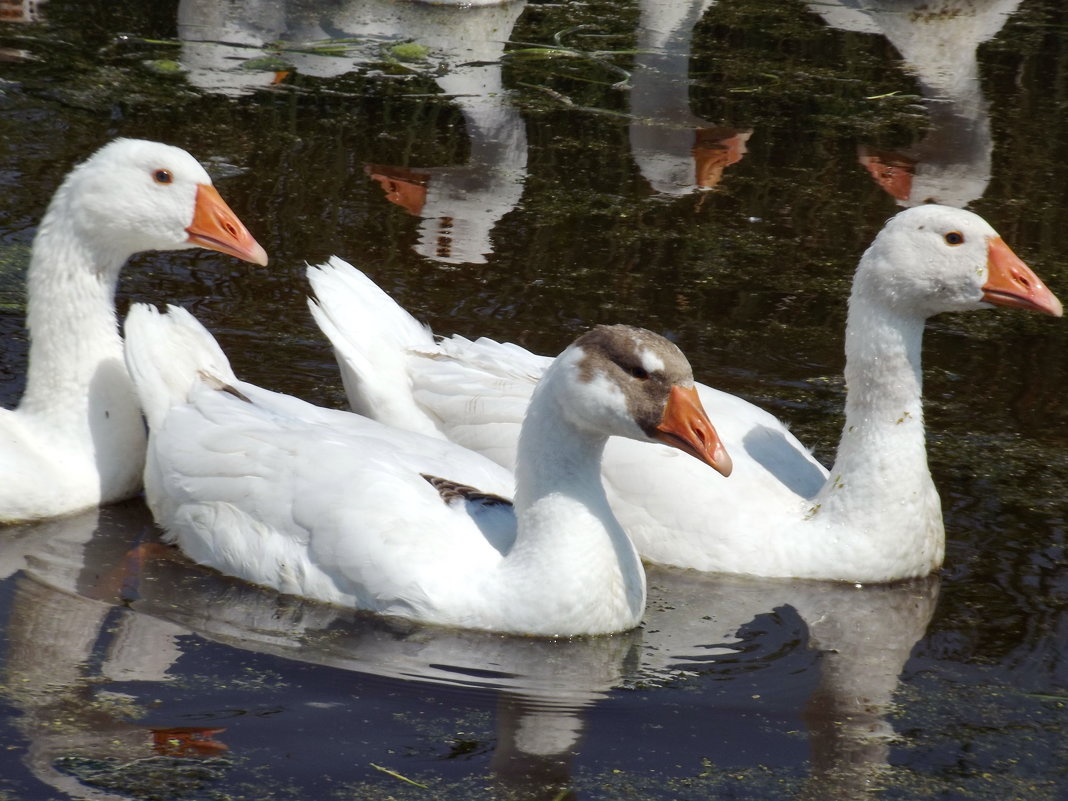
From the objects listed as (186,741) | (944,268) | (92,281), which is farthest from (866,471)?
(92,281)

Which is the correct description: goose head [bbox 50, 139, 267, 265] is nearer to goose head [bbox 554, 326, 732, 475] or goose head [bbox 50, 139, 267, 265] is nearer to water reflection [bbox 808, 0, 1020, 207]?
goose head [bbox 554, 326, 732, 475]

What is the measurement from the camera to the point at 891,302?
6215 mm

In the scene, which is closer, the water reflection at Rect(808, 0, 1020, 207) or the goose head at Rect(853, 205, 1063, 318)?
the goose head at Rect(853, 205, 1063, 318)

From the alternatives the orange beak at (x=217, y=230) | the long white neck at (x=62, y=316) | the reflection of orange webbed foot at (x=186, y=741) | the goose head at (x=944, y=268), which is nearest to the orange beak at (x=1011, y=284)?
the goose head at (x=944, y=268)

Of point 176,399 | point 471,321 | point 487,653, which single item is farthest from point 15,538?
point 471,321

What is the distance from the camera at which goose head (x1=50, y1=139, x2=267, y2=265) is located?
6297 millimetres

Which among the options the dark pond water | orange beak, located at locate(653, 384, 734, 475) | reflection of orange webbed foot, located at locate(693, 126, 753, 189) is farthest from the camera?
reflection of orange webbed foot, located at locate(693, 126, 753, 189)

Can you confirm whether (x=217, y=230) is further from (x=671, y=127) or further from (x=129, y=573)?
(x=671, y=127)

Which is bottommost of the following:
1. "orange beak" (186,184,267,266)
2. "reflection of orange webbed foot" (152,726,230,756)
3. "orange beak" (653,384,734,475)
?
"reflection of orange webbed foot" (152,726,230,756)

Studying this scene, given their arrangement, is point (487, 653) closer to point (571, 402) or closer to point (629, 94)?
point (571, 402)

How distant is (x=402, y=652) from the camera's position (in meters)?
5.27

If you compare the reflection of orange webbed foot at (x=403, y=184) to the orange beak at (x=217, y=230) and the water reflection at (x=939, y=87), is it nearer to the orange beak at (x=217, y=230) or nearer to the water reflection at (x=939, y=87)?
the orange beak at (x=217, y=230)

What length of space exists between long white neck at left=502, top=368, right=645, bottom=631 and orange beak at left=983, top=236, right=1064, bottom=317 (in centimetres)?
185

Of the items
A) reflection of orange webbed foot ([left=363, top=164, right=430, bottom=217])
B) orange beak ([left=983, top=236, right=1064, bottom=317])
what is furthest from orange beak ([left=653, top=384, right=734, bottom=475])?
reflection of orange webbed foot ([left=363, top=164, right=430, bottom=217])
